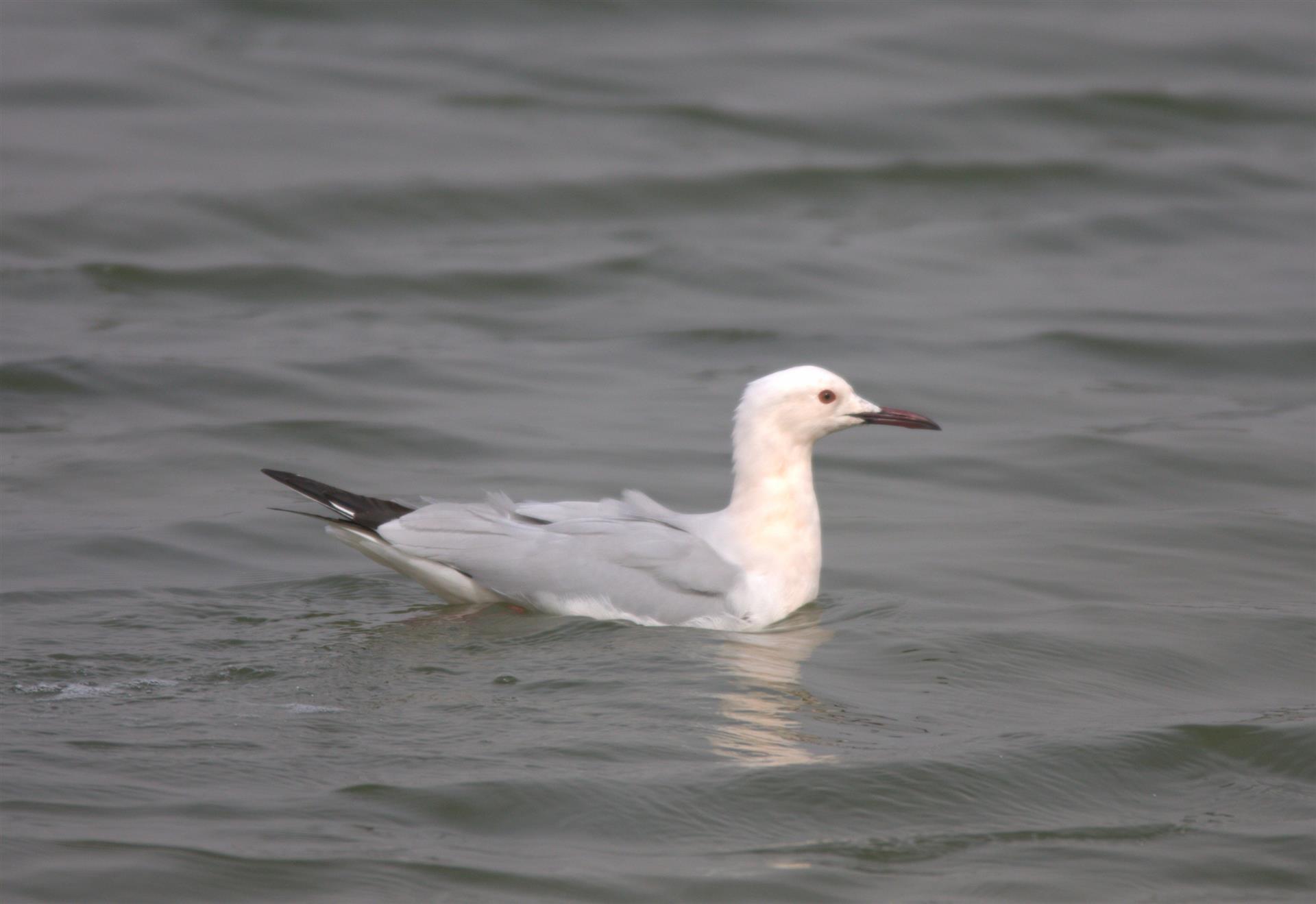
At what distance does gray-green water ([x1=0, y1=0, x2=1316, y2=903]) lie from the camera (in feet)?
17.5

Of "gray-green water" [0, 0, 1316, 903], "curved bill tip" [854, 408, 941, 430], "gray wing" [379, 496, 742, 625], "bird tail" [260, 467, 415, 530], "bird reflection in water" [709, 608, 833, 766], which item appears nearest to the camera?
"gray-green water" [0, 0, 1316, 903]

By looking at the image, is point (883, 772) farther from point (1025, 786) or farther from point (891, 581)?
point (891, 581)

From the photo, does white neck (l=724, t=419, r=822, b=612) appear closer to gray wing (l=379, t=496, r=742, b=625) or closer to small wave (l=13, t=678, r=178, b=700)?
gray wing (l=379, t=496, r=742, b=625)

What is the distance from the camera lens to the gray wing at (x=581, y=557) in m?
7.09

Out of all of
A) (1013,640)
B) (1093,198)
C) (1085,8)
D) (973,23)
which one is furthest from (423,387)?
(1085,8)

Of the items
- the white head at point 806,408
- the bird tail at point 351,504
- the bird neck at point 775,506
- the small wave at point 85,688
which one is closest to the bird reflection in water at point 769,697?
the bird neck at point 775,506

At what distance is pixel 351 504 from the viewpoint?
7.29 metres

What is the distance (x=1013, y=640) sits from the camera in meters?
7.09

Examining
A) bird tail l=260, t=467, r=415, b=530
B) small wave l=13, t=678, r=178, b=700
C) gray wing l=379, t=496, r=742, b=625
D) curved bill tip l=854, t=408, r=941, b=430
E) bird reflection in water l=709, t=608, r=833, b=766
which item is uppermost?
curved bill tip l=854, t=408, r=941, b=430

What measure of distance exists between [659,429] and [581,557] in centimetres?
347

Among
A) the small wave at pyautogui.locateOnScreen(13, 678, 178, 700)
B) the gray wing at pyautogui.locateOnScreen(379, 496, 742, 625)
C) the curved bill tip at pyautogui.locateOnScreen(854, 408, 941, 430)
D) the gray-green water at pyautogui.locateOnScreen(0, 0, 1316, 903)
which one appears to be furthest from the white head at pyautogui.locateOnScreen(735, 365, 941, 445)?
the small wave at pyautogui.locateOnScreen(13, 678, 178, 700)

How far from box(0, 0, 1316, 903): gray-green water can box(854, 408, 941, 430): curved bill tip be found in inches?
31.9

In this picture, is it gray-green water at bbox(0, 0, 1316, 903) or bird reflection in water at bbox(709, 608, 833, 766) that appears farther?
bird reflection in water at bbox(709, 608, 833, 766)

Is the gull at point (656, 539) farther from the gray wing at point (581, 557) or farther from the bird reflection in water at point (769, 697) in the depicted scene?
the bird reflection in water at point (769, 697)
